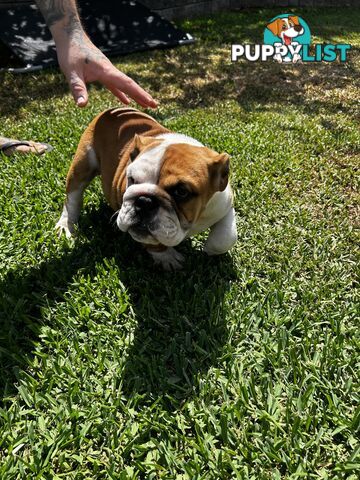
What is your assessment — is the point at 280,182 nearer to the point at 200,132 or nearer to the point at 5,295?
the point at 200,132

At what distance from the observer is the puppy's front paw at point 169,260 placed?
3.45 m

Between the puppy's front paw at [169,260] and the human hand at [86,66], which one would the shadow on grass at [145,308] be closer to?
the puppy's front paw at [169,260]

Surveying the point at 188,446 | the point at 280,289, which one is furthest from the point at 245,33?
the point at 188,446

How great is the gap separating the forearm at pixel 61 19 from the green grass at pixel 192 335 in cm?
147

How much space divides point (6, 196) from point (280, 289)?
2.84m

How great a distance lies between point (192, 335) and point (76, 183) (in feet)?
5.85

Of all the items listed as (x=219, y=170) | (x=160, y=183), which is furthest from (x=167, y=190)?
(x=219, y=170)

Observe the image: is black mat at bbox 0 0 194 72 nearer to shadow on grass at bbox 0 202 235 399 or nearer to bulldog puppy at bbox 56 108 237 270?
bulldog puppy at bbox 56 108 237 270

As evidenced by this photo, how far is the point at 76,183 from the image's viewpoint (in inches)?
154

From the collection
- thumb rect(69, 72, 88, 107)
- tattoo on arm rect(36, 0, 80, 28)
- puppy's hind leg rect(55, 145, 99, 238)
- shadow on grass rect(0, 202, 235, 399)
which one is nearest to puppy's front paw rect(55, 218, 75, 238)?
puppy's hind leg rect(55, 145, 99, 238)

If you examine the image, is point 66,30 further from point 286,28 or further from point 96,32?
point 286,28

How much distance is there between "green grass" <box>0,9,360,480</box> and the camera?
232 cm

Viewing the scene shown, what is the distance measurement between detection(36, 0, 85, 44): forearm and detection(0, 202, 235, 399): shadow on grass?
5.50ft

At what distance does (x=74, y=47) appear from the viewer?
357 centimetres
